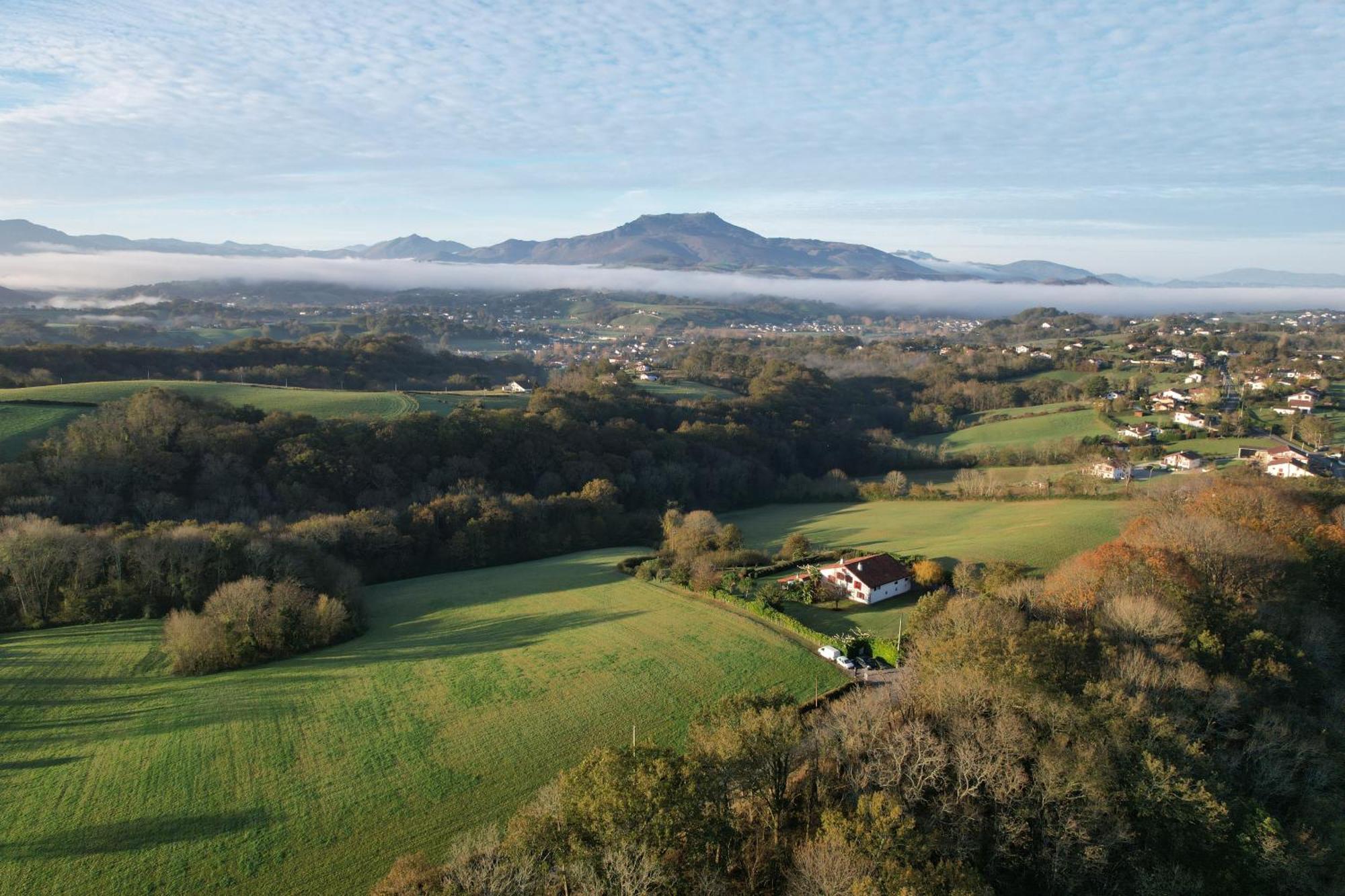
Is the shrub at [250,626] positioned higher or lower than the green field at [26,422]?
lower

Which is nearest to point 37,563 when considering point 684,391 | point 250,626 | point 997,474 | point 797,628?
point 250,626

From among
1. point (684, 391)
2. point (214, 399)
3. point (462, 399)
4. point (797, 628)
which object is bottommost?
point (797, 628)

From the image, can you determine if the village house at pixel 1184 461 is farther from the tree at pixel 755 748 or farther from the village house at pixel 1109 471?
the tree at pixel 755 748

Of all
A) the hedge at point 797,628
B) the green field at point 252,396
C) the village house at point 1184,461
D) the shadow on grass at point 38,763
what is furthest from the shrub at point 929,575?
the green field at point 252,396

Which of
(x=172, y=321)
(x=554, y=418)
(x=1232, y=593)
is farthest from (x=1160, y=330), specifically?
(x=172, y=321)

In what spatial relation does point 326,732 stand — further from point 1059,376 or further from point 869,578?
point 1059,376

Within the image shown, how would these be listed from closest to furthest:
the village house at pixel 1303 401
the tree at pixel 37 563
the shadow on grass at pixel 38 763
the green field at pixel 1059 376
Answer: the shadow on grass at pixel 38 763
the tree at pixel 37 563
the village house at pixel 1303 401
the green field at pixel 1059 376

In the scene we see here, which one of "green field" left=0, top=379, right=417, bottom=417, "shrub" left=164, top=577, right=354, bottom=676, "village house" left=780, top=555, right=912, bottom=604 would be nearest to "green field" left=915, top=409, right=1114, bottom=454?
"village house" left=780, top=555, right=912, bottom=604

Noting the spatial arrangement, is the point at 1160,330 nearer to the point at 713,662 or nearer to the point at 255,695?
the point at 713,662
